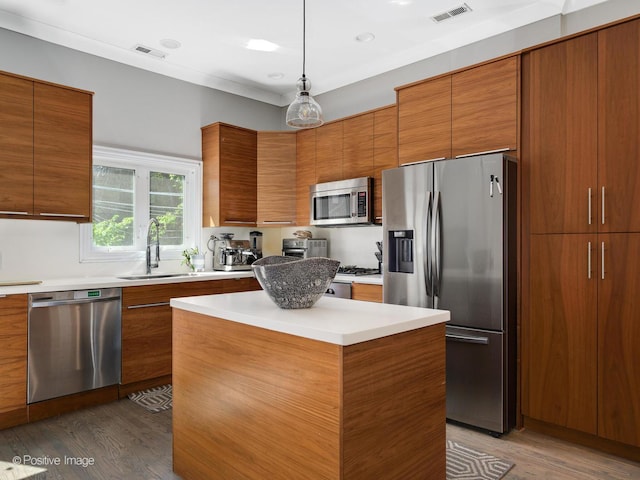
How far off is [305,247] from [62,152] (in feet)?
7.82

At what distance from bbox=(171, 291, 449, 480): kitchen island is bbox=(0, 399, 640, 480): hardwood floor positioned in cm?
51

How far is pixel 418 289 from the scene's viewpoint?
317 cm

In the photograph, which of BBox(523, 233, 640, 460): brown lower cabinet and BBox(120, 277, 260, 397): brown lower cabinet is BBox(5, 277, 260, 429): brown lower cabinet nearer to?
BBox(120, 277, 260, 397): brown lower cabinet

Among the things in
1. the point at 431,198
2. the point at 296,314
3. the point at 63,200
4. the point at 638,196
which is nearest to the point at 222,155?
the point at 63,200

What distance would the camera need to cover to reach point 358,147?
13.9 ft

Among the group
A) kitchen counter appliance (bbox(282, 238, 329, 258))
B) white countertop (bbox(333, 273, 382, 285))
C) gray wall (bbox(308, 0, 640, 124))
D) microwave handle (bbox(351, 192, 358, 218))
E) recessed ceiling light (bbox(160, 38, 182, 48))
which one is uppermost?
recessed ceiling light (bbox(160, 38, 182, 48))

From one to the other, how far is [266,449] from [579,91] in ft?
8.66

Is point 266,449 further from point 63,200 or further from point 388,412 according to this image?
point 63,200

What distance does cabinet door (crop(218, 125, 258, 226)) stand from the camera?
4523 millimetres

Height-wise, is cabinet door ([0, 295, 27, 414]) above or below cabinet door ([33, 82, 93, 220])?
below

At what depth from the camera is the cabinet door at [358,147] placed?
13.6ft

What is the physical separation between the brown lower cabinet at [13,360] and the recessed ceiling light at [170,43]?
2.37 metres

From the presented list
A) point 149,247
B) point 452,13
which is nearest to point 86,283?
point 149,247

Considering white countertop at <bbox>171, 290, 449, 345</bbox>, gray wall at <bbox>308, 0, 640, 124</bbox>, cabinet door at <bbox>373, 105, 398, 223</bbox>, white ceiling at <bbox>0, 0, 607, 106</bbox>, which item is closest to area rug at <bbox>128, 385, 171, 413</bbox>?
white countertop at <bbox>171, 290, 449, 345</bbox>
